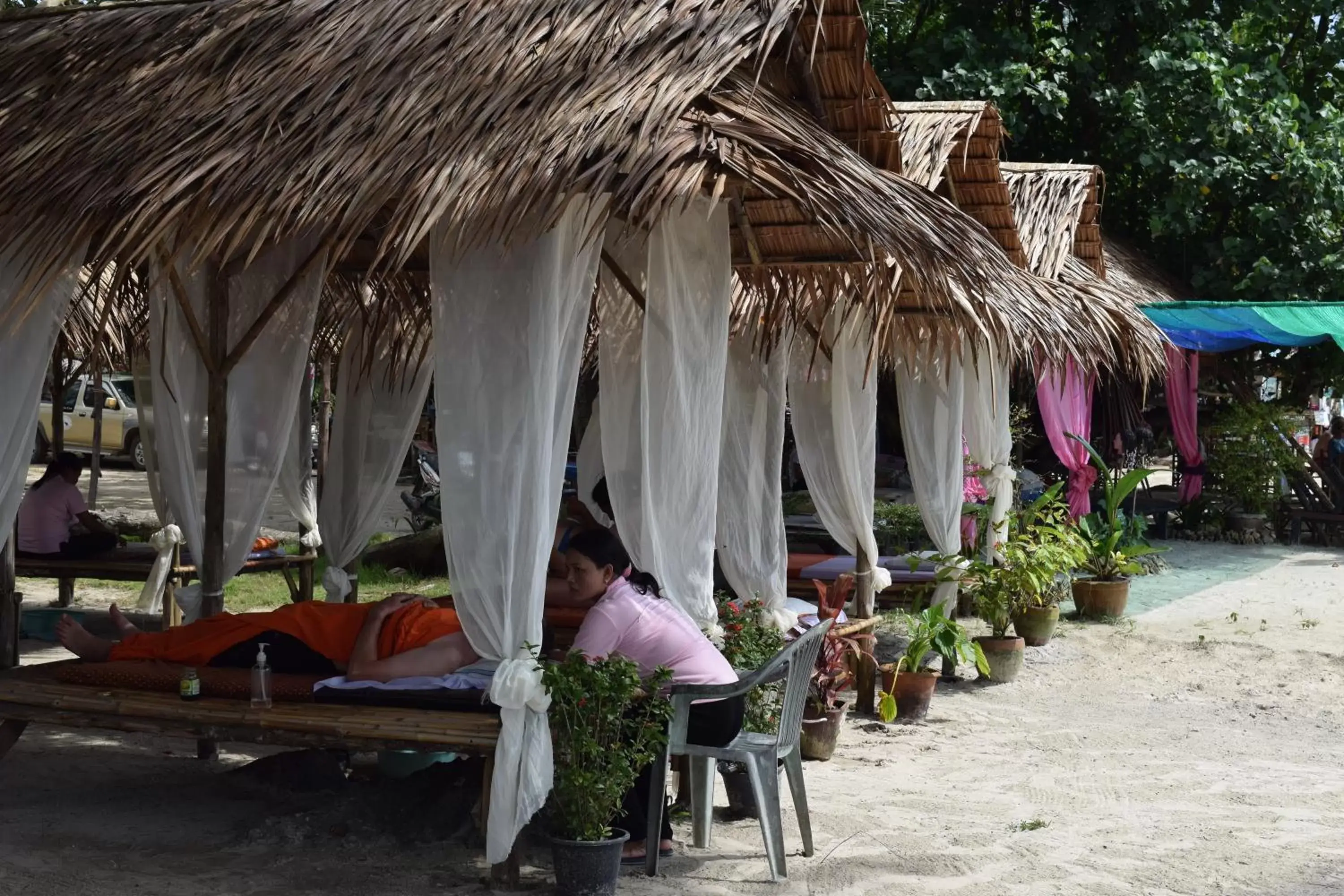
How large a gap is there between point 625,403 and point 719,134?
49.9 inches

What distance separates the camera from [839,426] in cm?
657

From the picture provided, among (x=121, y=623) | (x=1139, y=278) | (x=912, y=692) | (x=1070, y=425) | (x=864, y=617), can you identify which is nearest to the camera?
(x=121, y=623)

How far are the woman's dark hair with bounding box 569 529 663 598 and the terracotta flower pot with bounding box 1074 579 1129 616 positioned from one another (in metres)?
5.65

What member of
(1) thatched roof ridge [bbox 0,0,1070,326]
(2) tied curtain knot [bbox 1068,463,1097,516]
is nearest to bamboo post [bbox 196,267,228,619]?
(1) thatched roof ridge [bbox 0,0,1070,326]

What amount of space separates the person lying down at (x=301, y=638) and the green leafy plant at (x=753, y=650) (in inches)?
36.1

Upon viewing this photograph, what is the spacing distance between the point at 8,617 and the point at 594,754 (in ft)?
11.0

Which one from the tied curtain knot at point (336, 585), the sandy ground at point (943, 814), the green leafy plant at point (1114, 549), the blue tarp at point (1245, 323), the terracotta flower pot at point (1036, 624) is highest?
the blue tarp at point (1245, 323)

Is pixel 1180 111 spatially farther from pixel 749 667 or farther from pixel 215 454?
pixel 215 454

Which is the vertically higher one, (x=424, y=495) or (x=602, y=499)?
(x=602, y=499)

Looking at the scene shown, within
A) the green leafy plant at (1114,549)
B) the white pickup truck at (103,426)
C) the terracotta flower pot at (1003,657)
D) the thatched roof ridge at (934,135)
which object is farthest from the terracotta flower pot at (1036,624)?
the white pickup truck at (103,426)

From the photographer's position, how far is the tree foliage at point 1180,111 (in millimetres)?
13508

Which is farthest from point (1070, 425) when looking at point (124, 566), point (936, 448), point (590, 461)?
point (124, 566)

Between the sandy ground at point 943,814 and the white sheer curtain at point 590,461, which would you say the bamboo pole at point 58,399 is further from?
the white sheer curtain at point 590,461

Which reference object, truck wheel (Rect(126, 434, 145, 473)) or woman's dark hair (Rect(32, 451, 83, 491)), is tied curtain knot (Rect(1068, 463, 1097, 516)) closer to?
woman's dark hair (Rect(32, 451, 83, 491))
